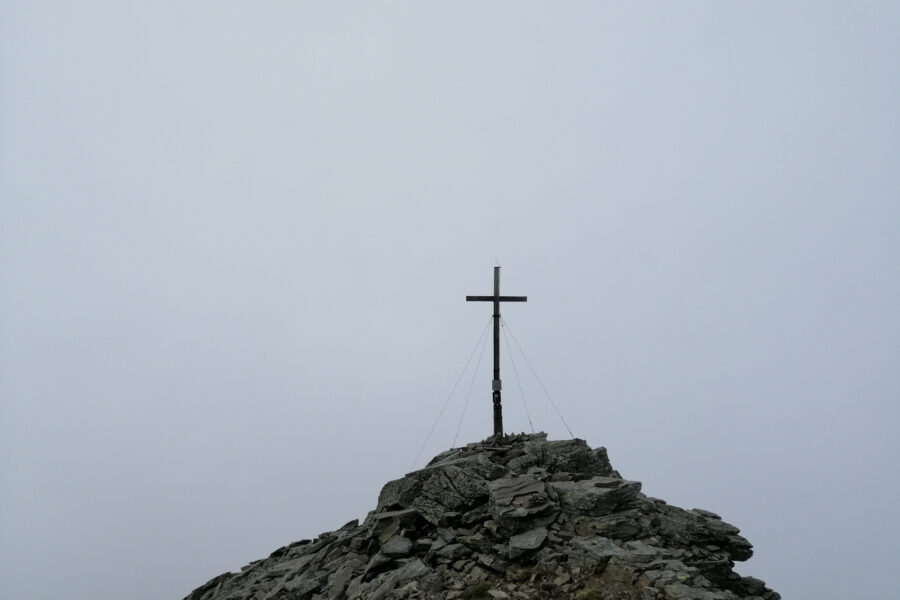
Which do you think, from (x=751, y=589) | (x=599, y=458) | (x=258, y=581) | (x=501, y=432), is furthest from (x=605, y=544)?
(x=258, y=581)

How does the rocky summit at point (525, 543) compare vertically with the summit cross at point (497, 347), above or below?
below

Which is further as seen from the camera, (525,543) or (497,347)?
(497,347)

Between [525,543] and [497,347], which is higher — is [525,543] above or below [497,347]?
below

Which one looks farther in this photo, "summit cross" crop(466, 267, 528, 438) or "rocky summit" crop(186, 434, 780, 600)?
"summit cross" crop(466, 267, 528, 438)

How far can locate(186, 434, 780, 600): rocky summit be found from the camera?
13.6 m

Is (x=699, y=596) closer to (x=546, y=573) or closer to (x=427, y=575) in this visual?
(x=546, y=573)

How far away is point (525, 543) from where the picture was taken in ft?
49.7

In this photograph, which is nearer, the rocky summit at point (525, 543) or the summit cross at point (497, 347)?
the rocky summit at point (525, 543)

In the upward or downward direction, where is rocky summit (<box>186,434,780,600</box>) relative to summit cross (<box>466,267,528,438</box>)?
downward

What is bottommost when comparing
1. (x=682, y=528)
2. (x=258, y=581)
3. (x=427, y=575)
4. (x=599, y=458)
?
(x=258, y=581)

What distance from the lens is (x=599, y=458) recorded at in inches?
821

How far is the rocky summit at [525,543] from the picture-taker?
13.6 m

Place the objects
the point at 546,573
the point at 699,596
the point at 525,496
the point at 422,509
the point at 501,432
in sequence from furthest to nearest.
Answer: the point at 501,432 → the point at 422,509 → the point at 525,496 → the point at 546,573 → the point at 699,596

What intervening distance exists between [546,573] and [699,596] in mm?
3779
